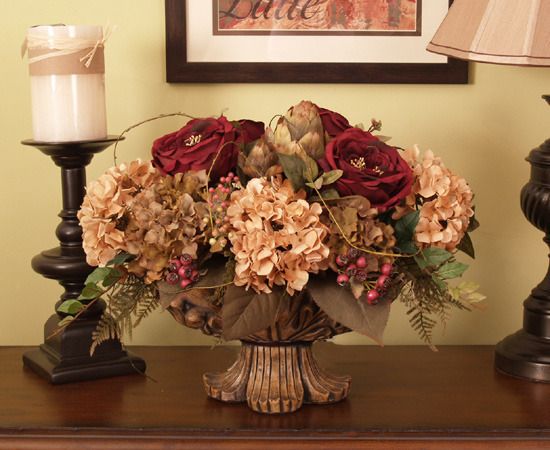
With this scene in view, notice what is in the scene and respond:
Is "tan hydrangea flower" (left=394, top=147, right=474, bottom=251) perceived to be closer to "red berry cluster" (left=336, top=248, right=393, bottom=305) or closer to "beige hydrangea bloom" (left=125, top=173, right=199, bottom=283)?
"red berry cluster" (left=336, top=248, right=393, bottom=305)

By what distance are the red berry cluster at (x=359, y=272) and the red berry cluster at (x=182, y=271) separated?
0.58ft

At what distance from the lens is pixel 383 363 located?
1417 mm

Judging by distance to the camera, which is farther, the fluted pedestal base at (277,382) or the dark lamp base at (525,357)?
the dark lamp base at (525,357)

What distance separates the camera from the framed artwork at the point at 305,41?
1516 millimetres

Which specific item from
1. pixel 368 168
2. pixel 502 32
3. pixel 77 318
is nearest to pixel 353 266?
pixel 368 168

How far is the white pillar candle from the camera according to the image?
50.6 inches

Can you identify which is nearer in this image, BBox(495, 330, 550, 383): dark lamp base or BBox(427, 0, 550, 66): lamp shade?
BBox(427, 0, 550, 66): lamp shade

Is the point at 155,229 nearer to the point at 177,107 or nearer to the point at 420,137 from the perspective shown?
the point at 177,107

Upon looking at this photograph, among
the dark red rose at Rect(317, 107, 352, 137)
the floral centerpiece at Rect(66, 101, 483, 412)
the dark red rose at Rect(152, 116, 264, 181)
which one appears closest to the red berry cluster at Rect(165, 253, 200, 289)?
the floral centerpiece at Rect(66, 101, 483, 412)

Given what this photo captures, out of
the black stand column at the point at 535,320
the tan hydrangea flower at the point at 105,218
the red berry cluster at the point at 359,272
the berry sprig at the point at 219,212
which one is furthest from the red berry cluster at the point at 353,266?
the black stand column at the point at 535,320

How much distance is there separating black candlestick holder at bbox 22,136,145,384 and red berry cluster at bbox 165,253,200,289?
272 millimetres

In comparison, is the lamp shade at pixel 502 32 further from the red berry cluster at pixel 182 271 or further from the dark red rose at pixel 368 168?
the red berry cluster at pixel 182 271

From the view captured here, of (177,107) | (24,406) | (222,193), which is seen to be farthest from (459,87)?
(24,406)

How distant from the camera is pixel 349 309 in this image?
42.5 inches
